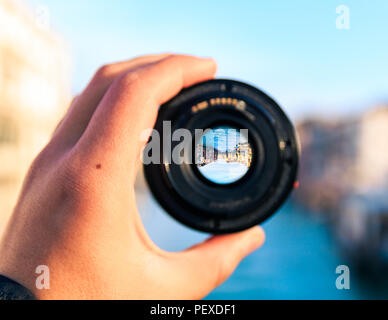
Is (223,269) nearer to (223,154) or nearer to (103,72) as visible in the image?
(223,154)

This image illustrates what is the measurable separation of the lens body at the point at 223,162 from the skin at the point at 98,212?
0.27 ft

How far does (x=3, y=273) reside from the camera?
0.83m

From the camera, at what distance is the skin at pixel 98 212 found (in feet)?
2.60

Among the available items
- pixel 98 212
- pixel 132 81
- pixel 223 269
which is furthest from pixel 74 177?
pixel 223 269

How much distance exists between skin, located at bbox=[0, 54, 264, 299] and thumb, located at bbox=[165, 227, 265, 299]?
0.13 feet

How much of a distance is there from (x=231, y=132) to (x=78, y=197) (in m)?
0.43

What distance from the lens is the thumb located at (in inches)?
37.7

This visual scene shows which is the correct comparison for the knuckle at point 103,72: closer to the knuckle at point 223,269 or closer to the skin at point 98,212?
the skin at point 98,212

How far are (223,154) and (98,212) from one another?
1.13ft

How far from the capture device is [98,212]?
0.79 m

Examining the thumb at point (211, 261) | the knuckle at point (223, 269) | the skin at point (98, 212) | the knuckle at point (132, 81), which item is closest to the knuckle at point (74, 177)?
the skin at point (98, 212)

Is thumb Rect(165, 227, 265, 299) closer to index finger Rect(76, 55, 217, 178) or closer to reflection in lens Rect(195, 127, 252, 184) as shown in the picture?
reflection in lens Rect(195, 127, 252, 184)
